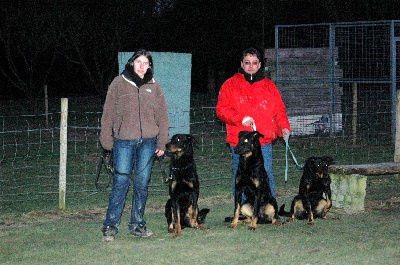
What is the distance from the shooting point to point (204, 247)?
20.3 feet

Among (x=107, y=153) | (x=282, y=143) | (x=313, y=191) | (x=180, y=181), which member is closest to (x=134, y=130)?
(x=107, y=153)

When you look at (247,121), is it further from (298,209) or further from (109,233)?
(109,233)

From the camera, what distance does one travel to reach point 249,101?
282 inches

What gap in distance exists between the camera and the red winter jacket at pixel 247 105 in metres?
7.18

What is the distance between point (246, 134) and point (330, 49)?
9367 millimetres

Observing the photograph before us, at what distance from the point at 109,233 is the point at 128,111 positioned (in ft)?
3.86

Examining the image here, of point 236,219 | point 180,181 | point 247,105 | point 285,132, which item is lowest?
point 236,219

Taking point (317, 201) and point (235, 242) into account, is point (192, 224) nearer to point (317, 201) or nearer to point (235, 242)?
point (235, 242)

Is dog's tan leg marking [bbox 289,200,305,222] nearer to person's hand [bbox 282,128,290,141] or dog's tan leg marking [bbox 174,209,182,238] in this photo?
person's hand [bbox 282,128,290,141]

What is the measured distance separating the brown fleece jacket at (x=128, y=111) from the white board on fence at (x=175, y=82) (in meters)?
4.84

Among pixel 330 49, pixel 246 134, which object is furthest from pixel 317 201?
pixel 330 49

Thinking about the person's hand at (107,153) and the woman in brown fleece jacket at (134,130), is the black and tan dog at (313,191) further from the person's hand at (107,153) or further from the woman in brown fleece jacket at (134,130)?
the person's hand at (107,153)

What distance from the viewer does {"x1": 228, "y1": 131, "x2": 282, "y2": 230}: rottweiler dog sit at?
693cm

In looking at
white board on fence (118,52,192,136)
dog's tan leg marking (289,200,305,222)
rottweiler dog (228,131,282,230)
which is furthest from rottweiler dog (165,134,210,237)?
white board on fence (118,52,192,136)
